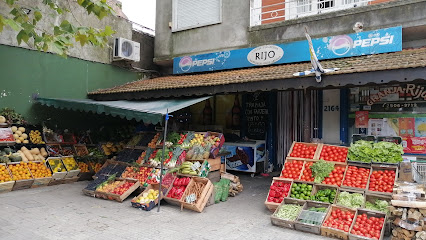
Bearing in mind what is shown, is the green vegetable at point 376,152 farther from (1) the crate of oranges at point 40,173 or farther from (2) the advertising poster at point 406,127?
(1) the crate of oranges at point 40,173

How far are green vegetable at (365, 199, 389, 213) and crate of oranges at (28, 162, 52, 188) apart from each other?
8157 millimetres

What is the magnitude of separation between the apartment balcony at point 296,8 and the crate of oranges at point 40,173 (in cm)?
805

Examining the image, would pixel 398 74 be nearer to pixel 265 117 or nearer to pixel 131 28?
pixel 265 117

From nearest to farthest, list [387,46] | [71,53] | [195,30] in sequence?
[387,46]
[71,53]
[195,30]

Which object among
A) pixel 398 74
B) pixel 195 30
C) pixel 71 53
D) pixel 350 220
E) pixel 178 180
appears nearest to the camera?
pixel 350 220

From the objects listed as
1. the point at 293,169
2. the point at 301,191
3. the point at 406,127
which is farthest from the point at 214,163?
the point at 406,127

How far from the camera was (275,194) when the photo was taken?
669 centimetres

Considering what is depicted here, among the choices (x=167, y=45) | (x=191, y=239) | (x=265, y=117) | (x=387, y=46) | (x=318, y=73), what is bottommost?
(x=191, y=239)

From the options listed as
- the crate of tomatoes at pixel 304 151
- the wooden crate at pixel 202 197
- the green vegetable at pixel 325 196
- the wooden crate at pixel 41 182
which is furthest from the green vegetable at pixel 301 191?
the wooden crate at pixel 41 182

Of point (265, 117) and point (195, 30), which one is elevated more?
point (195, 30)

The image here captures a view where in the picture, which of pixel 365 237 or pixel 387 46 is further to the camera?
pixel 387 46

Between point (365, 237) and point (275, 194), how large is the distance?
203 centimetres

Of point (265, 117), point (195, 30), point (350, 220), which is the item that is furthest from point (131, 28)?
point (350, 220)

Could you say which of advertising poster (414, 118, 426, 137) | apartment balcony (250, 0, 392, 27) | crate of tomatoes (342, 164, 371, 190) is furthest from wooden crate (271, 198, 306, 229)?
apartment balcony (250, 0, 392, 27)
